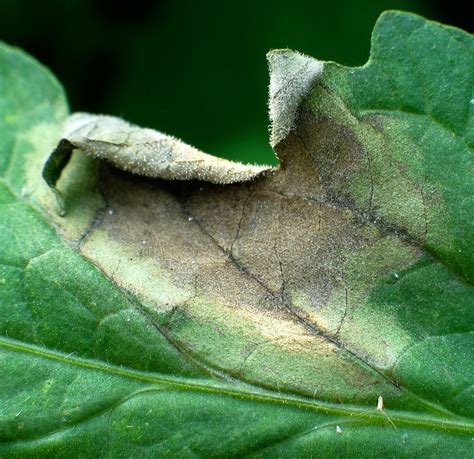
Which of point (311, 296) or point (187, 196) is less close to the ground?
point (187, 196)

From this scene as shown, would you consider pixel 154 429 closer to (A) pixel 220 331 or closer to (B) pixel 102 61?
(A) pixel 220 331

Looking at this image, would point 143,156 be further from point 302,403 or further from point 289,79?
point 302,403

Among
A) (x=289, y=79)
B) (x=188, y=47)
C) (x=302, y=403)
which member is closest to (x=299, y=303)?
(x=302, y=403)

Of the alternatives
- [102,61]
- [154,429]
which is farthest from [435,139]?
[102,61]

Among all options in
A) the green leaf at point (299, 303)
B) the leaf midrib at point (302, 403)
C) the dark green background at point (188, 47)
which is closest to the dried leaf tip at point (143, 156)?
the green leaf at point (299, 303)

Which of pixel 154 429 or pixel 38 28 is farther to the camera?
pixel 38 28

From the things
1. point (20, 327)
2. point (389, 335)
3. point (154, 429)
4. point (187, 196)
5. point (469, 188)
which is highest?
point (469, 188)

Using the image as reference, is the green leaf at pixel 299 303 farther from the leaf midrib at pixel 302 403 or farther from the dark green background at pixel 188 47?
the dark green background at pixel 188 47
